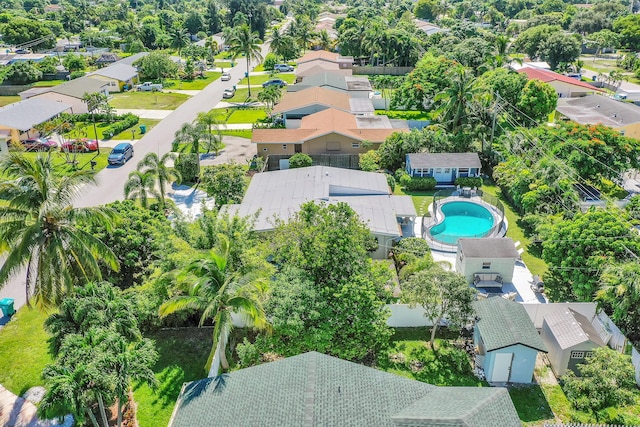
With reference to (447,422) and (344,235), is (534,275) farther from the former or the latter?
(447,422)

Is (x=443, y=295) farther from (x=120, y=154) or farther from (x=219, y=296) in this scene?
(x=120, y=154)

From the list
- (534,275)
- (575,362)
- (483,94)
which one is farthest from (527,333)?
(483,94)

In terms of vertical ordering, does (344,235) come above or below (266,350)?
above

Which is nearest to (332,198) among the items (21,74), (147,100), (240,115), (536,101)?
(536,101)

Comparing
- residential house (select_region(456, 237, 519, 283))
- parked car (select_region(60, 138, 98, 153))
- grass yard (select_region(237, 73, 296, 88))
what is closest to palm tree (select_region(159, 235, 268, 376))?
residential house (select_region(456, 237, 519, 283))

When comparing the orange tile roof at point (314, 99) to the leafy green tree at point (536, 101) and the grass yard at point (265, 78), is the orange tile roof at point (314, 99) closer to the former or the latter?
the leafy green tree at point (536, 101)

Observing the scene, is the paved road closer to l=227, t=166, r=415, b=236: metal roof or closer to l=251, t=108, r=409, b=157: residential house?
l=227, t=166, r=415, b=236: metal roof

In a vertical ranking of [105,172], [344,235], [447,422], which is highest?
[344,235]

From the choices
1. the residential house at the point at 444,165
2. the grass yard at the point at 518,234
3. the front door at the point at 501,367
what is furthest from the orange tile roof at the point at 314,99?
the front door at the point at 501,367
